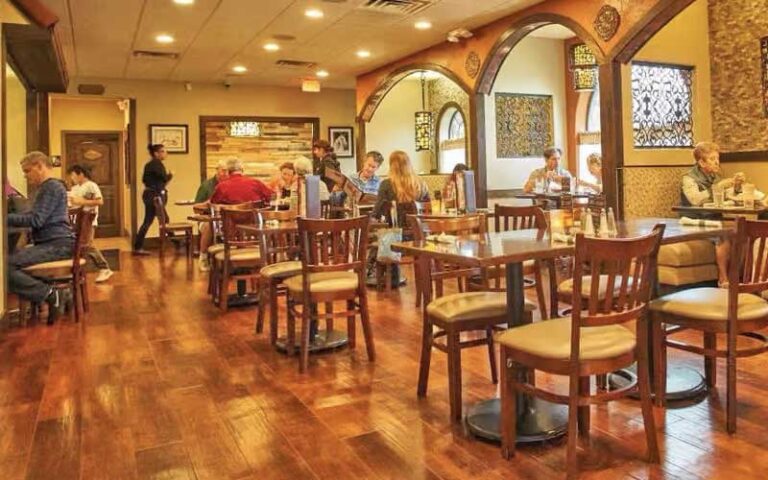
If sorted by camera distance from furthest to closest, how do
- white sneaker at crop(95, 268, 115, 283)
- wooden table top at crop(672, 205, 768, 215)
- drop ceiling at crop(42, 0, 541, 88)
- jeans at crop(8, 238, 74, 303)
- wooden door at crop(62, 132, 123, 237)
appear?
1. wooden door at crop(62, 132, 123, 237)
2. white sneaker at crop(95, 268, 115, 283)
3. drop ceiling at crop(42, 0, 541, 88)
4. wooden table top at crop(672, 205, 768, 215)
5. jeans at crop(8, 238, 74, 303)

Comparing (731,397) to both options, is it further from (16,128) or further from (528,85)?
(528,85)

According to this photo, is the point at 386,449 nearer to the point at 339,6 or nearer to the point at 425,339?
the point at 425,339

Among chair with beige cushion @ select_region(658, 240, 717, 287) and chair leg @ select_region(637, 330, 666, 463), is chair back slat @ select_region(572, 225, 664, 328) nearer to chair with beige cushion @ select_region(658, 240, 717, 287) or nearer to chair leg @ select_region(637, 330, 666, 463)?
chair leg @ select_region(637, 330, 666, 463)

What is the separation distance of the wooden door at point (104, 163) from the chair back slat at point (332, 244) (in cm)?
1112

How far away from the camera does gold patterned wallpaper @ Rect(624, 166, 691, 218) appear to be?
5.82 meters

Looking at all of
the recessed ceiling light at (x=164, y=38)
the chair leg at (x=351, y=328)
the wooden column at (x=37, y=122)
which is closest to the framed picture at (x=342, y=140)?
the recessed ceiling light at (x=164, y=38)

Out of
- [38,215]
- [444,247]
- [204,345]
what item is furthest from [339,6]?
[444,247]

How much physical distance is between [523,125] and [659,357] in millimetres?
6696

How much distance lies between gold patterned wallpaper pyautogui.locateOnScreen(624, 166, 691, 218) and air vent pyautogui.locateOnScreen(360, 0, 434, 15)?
266cm

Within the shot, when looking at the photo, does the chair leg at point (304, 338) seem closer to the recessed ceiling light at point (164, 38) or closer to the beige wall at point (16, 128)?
the beige wall at point (16, 128)

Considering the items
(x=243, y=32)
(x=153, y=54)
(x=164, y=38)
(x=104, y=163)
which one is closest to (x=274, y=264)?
(x=243, y=32)

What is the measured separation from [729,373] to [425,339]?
1285mm

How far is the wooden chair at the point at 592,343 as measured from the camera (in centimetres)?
209

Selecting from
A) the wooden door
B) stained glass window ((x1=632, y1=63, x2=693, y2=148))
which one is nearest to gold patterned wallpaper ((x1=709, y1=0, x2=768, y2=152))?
stained glass window ((x1=632, y1=63, x2=693, y2=148))
